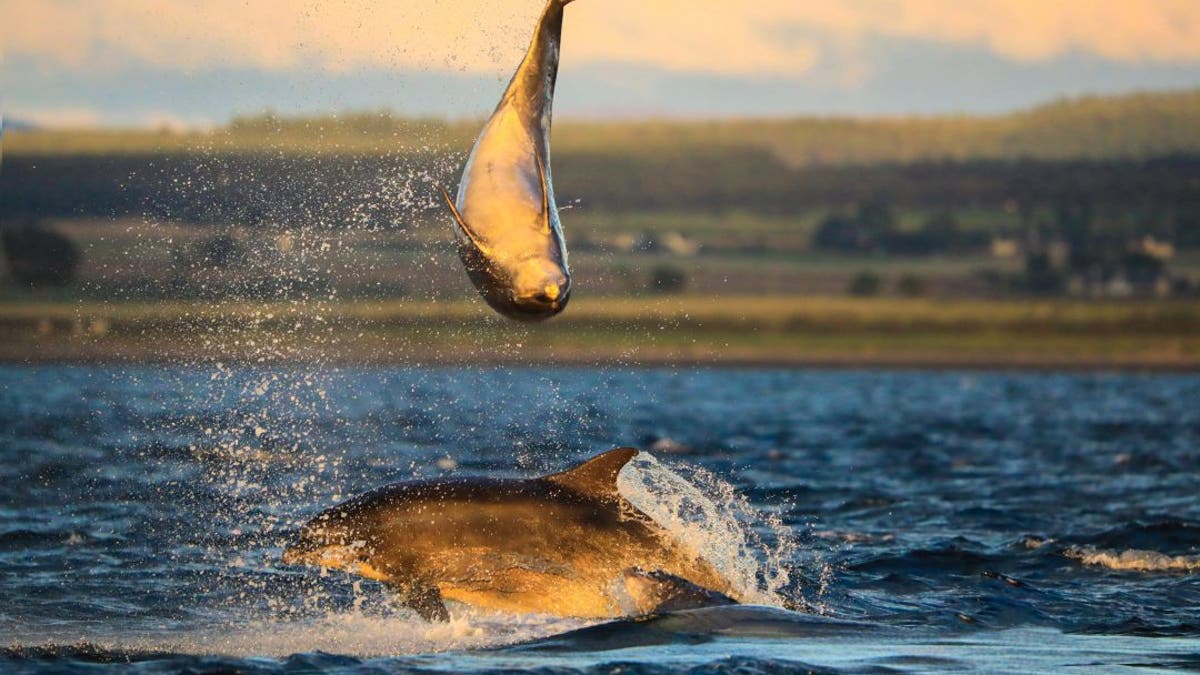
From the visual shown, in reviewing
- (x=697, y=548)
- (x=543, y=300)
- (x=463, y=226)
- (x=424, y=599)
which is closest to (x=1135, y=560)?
(x=697, y=548)

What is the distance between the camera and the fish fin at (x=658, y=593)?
58.9ft

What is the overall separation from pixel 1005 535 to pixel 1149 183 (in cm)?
13578

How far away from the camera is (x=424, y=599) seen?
17688 mm

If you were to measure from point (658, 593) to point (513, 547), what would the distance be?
1.55 m

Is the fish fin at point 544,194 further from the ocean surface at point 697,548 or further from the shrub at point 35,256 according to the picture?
the shrub at point 35,256

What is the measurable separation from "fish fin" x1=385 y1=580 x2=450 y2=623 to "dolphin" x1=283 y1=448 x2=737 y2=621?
0.06 ft

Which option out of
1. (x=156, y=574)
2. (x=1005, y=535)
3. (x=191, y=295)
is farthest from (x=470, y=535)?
(x=191, y=295)

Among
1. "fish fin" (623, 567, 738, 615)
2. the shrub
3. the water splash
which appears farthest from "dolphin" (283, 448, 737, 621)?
the shrub

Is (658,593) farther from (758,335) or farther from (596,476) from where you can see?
(758,335)

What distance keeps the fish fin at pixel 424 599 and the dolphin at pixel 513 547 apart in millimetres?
18

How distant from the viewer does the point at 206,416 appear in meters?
63.9

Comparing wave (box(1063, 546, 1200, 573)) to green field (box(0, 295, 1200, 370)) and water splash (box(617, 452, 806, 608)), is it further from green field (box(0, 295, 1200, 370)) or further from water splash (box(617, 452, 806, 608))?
green field (box(0, 295, 1200, 370))

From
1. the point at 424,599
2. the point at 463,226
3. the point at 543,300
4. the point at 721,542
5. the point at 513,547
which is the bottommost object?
the point at 424,599

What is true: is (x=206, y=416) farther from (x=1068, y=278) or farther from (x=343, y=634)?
(x=1068, y=278)
